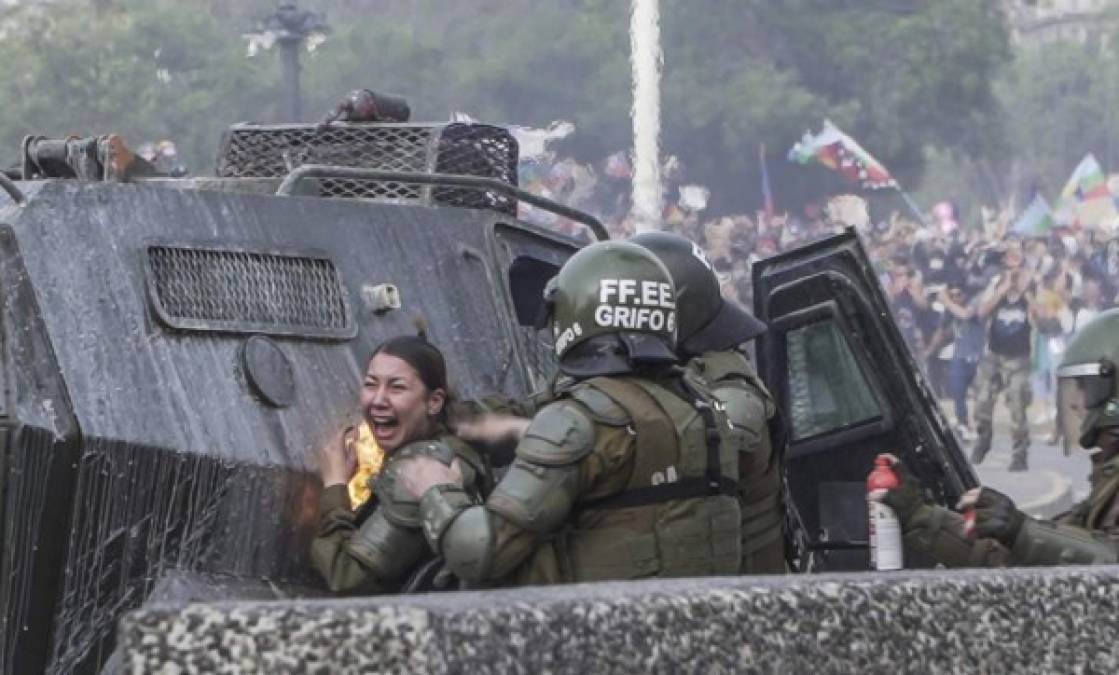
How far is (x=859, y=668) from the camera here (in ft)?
14.3

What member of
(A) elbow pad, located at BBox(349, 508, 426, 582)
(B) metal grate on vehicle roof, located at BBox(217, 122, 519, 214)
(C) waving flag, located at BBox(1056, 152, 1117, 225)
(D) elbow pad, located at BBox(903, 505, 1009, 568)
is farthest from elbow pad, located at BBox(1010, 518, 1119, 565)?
(C) waving flag, located at BBox(1056, 152, 1117, 225)

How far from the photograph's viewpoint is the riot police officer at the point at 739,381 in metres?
6.97

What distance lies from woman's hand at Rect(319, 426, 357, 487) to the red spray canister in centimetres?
133

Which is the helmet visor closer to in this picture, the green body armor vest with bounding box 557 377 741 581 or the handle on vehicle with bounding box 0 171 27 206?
the green body armor vest with bounding box 557 377 741 581

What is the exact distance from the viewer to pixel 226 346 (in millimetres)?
6422

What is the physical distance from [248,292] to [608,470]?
3.50ft

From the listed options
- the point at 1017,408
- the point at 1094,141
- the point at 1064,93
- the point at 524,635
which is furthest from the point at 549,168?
the point at 1064,93

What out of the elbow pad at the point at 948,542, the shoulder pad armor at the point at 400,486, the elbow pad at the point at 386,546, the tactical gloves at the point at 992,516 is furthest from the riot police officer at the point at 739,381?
the elbow pad at the point at 386,546

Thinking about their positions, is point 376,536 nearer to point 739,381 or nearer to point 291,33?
point 739,381

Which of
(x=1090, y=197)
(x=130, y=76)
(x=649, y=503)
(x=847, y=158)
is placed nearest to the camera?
(x=649, y=503)

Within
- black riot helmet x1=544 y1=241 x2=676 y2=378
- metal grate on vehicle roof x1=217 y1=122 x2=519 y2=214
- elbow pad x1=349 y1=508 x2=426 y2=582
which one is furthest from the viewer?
metal grate on vehicle roof x1=217 y1=122 x2=519 y2=214

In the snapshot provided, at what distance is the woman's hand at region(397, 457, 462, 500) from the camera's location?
20.3 ft

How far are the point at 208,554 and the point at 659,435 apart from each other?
0.95 meters

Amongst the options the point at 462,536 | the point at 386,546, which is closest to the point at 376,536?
the point at 386,546
